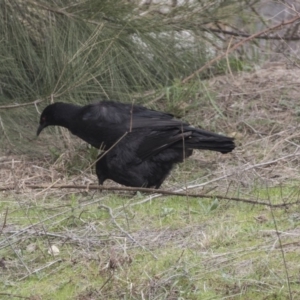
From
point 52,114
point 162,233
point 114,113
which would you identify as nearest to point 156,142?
point 114,113

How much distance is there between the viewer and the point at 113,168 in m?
6.10

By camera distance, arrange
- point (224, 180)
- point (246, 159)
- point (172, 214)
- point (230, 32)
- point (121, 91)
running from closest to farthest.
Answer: point (172, 214)
point (224, 180)
point (246, 159)
point (121, 91)
point (230, 32)

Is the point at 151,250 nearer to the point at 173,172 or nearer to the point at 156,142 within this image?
the point at 156,142

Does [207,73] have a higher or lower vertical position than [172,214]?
lower

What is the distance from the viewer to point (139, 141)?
20.1ft

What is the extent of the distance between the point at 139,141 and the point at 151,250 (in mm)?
1807

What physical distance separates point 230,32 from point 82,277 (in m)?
5.05

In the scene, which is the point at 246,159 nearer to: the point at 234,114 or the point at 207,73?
the point at 234,114

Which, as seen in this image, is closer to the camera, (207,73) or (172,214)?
(172,214)

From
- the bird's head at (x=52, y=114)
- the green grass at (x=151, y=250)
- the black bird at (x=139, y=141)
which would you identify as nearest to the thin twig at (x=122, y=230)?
the green grass at (x=151, y=250)

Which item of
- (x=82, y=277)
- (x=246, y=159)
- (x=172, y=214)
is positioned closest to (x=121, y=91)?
(x=246, y=159)

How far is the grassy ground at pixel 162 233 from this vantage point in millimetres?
3871

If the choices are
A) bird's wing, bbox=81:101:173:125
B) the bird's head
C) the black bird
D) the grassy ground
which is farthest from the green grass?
the bird's head

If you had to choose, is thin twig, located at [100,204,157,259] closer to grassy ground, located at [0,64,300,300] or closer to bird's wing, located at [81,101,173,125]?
grassy ground, located at [0,64,300,300]
